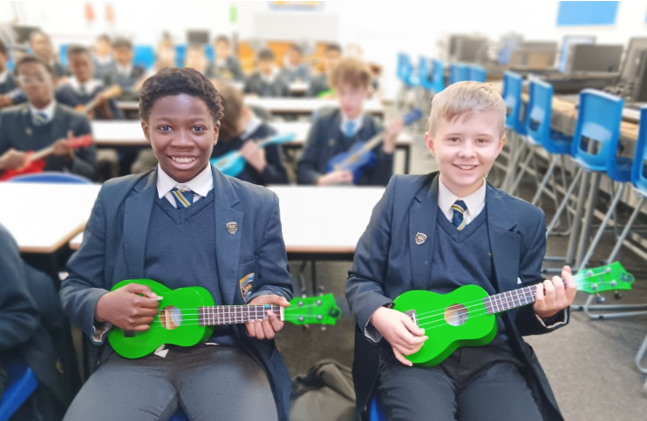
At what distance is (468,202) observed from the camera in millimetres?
1165

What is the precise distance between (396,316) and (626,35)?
5.29m

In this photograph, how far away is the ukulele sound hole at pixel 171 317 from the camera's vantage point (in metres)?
1.14

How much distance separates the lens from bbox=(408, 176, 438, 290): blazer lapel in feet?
3.76

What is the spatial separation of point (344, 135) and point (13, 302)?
1.79 metres

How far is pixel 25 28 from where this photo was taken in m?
6.89

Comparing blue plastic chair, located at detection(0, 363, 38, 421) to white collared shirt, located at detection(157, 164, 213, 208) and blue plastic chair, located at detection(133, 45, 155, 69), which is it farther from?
blue plastic chair, located at detection(133, 45, 155, 69)

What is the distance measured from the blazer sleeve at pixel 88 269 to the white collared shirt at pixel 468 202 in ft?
2.82

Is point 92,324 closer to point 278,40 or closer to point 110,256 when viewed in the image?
point 110,256

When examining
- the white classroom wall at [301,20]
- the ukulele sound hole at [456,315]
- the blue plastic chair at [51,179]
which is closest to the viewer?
the ukulele sound hole at [456,315]

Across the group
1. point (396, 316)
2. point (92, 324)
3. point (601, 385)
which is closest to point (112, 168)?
point (92, 324)

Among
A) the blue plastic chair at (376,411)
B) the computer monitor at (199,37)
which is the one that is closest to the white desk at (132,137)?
the blue plastic chair at (376,411)

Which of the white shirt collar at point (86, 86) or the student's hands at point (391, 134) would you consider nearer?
Answer: the student's hands at point (391, 134)

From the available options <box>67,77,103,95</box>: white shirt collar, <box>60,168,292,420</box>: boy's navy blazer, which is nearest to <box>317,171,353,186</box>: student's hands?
<box>60,168,292,420</box>: boy's navy blazer

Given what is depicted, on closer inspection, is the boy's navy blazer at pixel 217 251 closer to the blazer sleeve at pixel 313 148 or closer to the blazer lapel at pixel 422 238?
the blazer lapel at pixel 422 238
